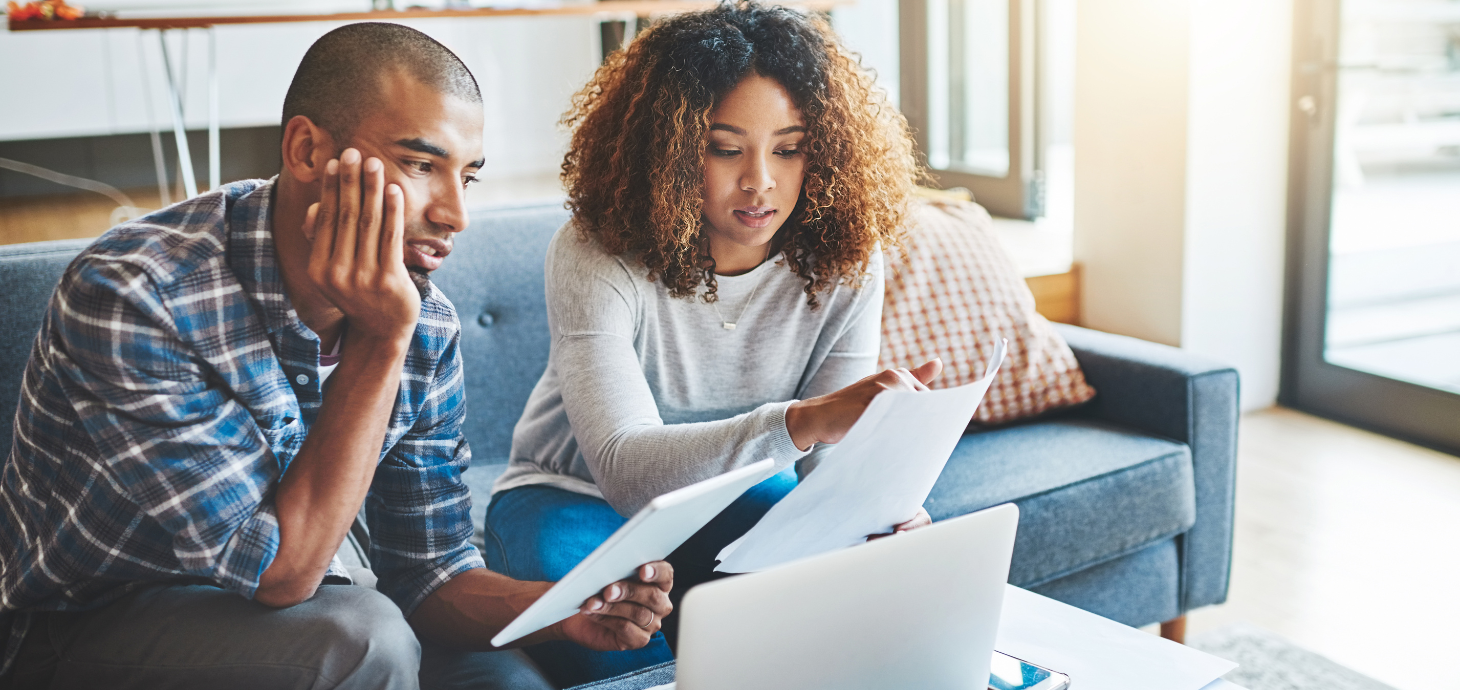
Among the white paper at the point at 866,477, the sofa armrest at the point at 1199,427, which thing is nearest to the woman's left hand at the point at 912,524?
the white paper at the point at 866,477

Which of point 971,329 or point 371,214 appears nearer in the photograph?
point 371,214

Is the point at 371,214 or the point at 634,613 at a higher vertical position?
the point at 371,214

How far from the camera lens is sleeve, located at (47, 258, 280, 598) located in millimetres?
861

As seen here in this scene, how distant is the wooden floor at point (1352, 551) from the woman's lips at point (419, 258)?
153 cm

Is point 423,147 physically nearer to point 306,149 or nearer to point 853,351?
point 306,149

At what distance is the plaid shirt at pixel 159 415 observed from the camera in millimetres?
864

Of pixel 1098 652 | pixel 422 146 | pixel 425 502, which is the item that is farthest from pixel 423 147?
pixel 1098 652

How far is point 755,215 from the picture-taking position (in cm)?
128

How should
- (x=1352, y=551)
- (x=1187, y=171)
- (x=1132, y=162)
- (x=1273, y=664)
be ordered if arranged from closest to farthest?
(x=1273, y=664)
(x=1352, y=551)
(x=1187, y=171)
(x=1132, y=162)

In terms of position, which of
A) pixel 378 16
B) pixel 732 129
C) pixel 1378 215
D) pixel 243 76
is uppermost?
pixel 378 16

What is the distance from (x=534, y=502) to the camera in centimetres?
136

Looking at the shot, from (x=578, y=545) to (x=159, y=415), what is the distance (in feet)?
1.75

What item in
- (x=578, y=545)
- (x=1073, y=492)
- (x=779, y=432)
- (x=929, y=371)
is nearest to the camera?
(x=929, y=371)

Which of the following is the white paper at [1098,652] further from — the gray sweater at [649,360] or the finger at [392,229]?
the finger at [392,229]
